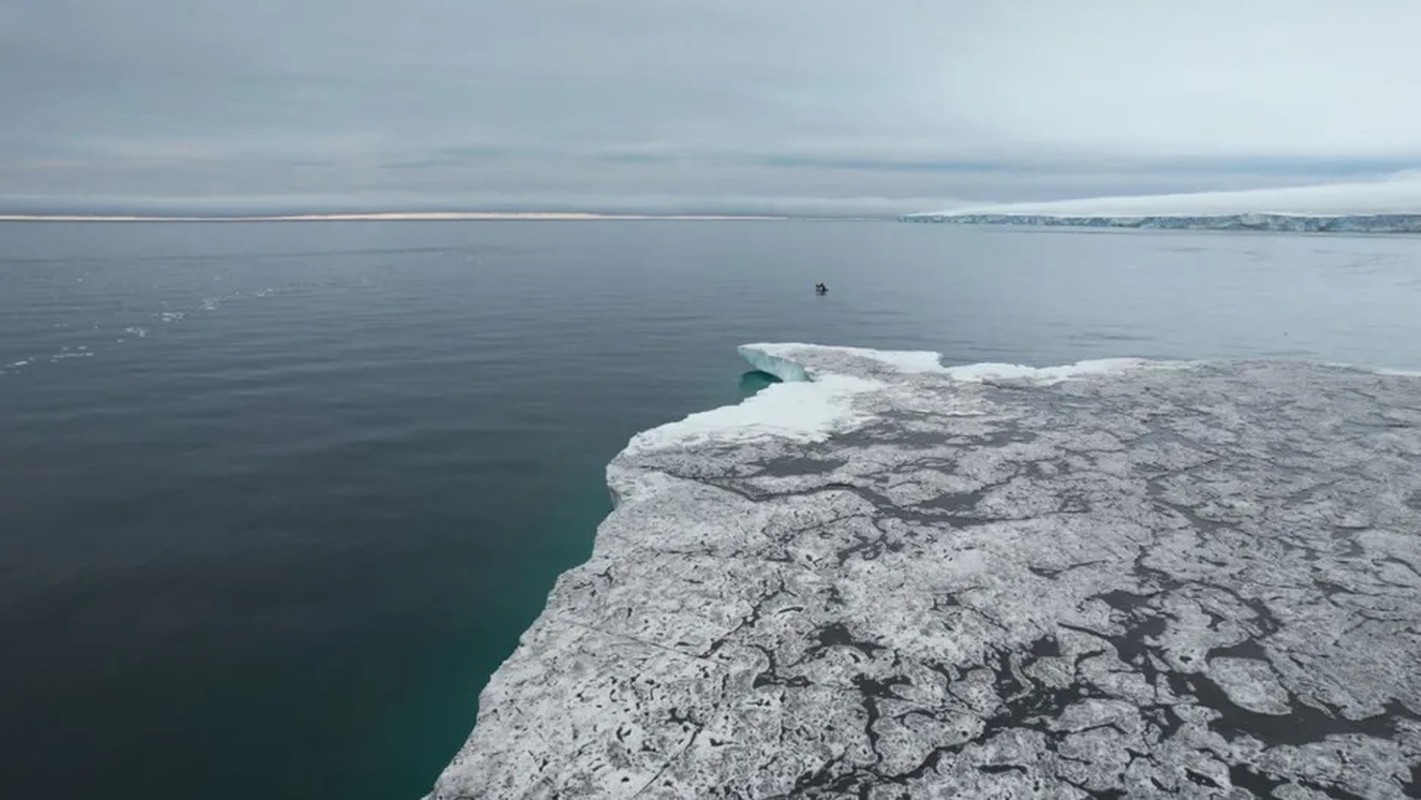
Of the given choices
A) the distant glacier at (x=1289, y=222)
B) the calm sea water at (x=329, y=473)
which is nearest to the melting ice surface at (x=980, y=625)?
the calm sea water at (x=329, y=473)

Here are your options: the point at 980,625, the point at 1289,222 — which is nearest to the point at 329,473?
the point at 980,625

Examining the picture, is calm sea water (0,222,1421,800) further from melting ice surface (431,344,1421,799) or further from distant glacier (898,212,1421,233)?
distant glacier (898,212,1421,233)

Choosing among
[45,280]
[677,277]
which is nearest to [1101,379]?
[677,277]

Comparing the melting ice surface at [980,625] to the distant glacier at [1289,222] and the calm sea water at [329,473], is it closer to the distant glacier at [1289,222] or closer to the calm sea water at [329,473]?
the calm sea water at [329,473]

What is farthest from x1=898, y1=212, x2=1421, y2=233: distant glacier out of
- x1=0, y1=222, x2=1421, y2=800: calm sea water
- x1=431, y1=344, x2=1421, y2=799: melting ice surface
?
x1=431, y1=344, x2=1421, y2=799: melting ice surface

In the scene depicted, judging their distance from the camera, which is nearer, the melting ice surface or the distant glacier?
the melting ice surface
